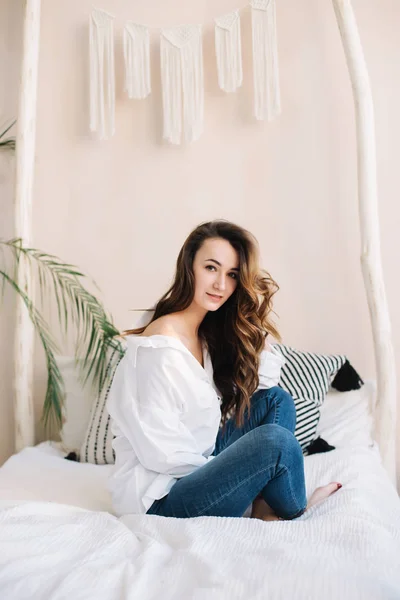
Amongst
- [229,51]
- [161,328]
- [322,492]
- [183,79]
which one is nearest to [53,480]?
[161,328]

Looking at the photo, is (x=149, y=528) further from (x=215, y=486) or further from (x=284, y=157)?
(x=284, y=157)

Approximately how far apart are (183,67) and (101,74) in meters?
0.35

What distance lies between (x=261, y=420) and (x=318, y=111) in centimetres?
146

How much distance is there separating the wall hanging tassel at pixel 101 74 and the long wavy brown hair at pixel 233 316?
104 centimetres

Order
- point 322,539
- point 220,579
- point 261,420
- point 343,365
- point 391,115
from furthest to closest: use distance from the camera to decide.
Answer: point 391,115 < point 343,365 < point 261,420 < point 322,539 < point 220,579

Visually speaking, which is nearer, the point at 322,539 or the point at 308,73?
the point at 322,539

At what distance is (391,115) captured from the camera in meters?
2.89

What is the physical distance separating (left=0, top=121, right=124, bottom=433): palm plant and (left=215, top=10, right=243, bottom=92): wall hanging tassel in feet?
3.14

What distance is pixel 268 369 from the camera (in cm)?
216

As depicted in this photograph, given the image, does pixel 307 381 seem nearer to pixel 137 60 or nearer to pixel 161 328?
pixel 161 328

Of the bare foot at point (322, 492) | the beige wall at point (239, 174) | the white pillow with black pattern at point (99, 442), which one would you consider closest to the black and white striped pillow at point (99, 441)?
the white pillow with black pattern at point (99, 442)

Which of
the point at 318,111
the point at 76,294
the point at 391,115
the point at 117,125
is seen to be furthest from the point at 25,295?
the point at 391,115

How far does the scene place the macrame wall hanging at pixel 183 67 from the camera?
2867 mm

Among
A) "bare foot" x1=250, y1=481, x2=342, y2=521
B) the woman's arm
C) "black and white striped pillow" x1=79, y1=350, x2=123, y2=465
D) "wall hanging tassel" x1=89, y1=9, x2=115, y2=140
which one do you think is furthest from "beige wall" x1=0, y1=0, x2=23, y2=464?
"bare foot" x1=250, y1=481, x2=342, y2=521
